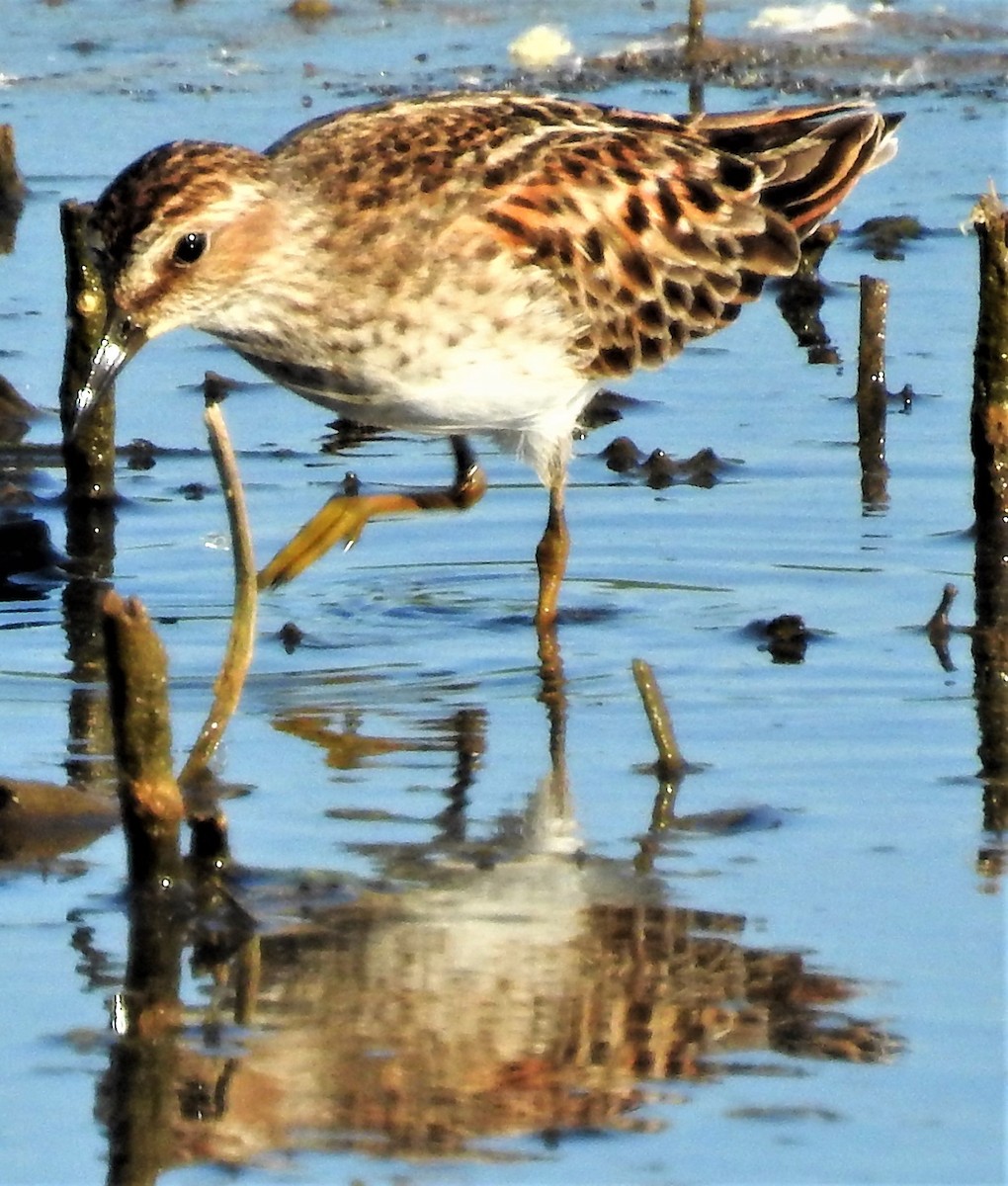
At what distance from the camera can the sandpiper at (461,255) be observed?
26.3 feet

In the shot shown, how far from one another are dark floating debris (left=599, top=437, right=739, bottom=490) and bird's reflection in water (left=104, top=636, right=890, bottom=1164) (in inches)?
139

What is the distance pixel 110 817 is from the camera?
6.86 metres

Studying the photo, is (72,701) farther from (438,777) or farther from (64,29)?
(64,29)

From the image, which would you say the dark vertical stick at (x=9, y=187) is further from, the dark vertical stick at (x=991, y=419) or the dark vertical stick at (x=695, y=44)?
the dark vertical stick at (x=991, y=419)

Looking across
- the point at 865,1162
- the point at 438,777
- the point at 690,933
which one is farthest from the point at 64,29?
the point at 865,1162

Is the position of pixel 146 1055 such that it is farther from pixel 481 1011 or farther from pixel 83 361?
pixel 83 361

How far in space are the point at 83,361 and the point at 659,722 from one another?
11.6ft

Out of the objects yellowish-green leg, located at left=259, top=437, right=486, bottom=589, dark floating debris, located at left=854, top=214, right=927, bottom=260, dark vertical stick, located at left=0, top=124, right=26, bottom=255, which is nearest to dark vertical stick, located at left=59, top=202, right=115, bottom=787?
yellowish-green leg, located at left=259, top=437, right=486, bottom=589

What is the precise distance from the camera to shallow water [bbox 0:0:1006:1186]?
5410mm

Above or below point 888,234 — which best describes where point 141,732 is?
above

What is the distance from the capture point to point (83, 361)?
9828 millimetres

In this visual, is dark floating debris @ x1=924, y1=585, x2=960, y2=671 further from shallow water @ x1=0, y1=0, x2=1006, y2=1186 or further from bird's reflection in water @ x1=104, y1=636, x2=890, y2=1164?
bird's reflection in water @ x1=104, y1=636, x2=890, y2=1164

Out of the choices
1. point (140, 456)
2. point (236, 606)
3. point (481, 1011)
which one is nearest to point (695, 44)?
point (140, 456)

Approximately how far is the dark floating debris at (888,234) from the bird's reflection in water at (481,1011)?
6.82 meters
